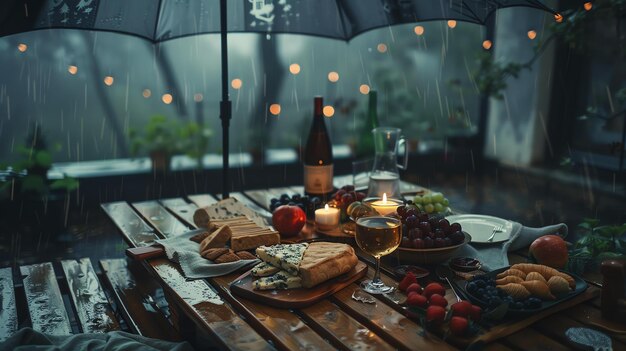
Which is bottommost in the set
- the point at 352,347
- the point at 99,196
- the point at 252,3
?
the point at 99,196

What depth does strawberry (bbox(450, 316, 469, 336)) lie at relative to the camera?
129 cm

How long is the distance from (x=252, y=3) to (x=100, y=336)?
1478mm

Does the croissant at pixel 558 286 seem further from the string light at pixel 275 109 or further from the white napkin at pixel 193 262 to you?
the string light at pixel 275 109

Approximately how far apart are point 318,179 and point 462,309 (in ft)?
3.82

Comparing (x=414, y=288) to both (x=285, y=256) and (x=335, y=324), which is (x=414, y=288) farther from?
(x=285, y=256)

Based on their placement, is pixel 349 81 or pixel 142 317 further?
pixel 349 81

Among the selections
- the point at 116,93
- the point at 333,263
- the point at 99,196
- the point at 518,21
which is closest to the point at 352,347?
the point at 333,263

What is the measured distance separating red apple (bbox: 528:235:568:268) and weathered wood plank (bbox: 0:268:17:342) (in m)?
1.53

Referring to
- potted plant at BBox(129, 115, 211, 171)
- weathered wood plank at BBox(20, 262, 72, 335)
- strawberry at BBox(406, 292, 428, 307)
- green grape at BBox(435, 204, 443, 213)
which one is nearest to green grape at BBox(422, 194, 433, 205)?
green grape at BBox(435, 204, 443, 213)

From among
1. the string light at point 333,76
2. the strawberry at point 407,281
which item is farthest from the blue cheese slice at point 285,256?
the string light at point 333,76

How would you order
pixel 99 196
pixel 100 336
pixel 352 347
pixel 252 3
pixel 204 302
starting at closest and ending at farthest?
pixel 352 347, pixel 204 302, pixel 100 336, pixel 252 3, pixel 99 196

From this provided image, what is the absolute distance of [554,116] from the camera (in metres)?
5.24

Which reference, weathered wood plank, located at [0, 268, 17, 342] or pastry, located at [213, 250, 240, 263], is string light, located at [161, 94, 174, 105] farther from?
pastry, located at [213, 250, 240, 263]

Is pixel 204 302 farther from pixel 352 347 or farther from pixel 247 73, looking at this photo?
pixel 247 73
